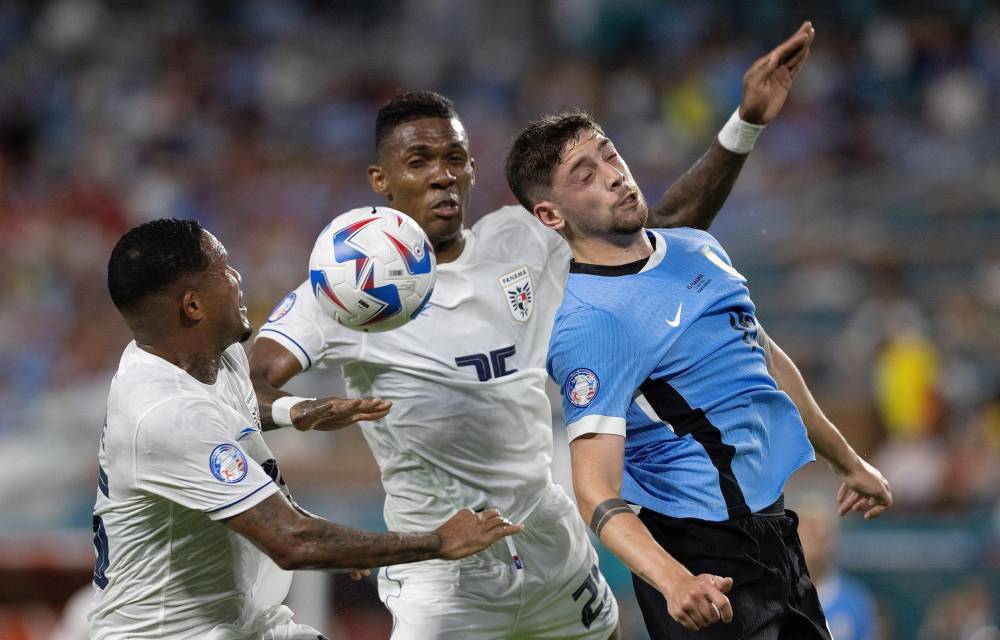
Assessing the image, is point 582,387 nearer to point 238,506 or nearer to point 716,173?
point 238,506

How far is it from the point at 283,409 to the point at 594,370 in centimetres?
123

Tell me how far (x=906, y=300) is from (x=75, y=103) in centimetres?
1219

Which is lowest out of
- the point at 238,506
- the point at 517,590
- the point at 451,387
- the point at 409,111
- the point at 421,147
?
the point at 517,590

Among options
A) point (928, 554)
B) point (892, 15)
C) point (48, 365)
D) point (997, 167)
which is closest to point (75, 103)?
point (48, 365)

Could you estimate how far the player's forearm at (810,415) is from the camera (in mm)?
5164

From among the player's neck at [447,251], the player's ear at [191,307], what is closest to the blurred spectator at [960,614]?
the player's neck at [447,251]

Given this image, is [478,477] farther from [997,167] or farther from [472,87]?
[472,87]

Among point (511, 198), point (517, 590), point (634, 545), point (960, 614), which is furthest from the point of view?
point (511, 198)

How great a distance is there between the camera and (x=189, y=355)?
4613 millimetres

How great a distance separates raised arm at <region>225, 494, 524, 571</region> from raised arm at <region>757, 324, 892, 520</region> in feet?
4.41

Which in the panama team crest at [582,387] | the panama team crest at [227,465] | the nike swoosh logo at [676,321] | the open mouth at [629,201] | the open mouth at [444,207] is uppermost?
the open mouth at [629,201]

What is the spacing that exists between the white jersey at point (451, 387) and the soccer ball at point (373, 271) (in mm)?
407

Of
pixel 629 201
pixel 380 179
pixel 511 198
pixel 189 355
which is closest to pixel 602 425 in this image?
pixel 629 201

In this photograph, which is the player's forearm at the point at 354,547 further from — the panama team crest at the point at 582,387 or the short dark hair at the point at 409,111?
the short dark hair at the point at 409,111
